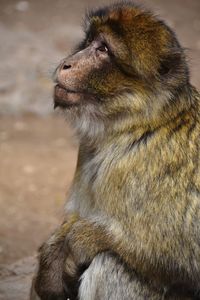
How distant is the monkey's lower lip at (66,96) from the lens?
557 cm

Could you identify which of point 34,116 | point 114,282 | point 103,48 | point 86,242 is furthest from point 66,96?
point 34,116

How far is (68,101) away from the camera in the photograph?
558 cm

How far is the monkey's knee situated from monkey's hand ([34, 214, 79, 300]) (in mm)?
237

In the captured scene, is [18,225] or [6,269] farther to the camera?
[18,225]

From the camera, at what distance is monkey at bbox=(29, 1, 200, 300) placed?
5.43m

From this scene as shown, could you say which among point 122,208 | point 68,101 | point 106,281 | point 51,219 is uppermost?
point 68,101

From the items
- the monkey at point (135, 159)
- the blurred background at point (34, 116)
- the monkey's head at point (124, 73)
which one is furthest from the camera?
the blurred background at point (34, 116)

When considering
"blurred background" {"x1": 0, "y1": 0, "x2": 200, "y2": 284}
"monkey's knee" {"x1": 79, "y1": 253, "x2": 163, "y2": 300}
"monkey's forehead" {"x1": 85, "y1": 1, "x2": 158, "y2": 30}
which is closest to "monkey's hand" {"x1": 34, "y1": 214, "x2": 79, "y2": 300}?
"monkey's knee" {"x1": 79, "y1": 253, "x2": 163, "y2": 300}

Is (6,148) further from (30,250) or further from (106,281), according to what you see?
(106,281)

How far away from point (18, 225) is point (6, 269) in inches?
72.0

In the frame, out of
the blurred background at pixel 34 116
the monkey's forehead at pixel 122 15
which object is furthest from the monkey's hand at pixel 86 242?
the blurred background at pixel 34 116

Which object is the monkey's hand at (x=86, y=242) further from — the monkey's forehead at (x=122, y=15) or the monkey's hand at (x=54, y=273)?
the monkey's forehead at (x=122, y=15)

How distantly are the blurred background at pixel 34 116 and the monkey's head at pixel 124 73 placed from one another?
3089mm

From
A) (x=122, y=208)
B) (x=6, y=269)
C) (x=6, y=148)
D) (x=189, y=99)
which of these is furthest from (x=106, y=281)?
(x=6, y=148)
